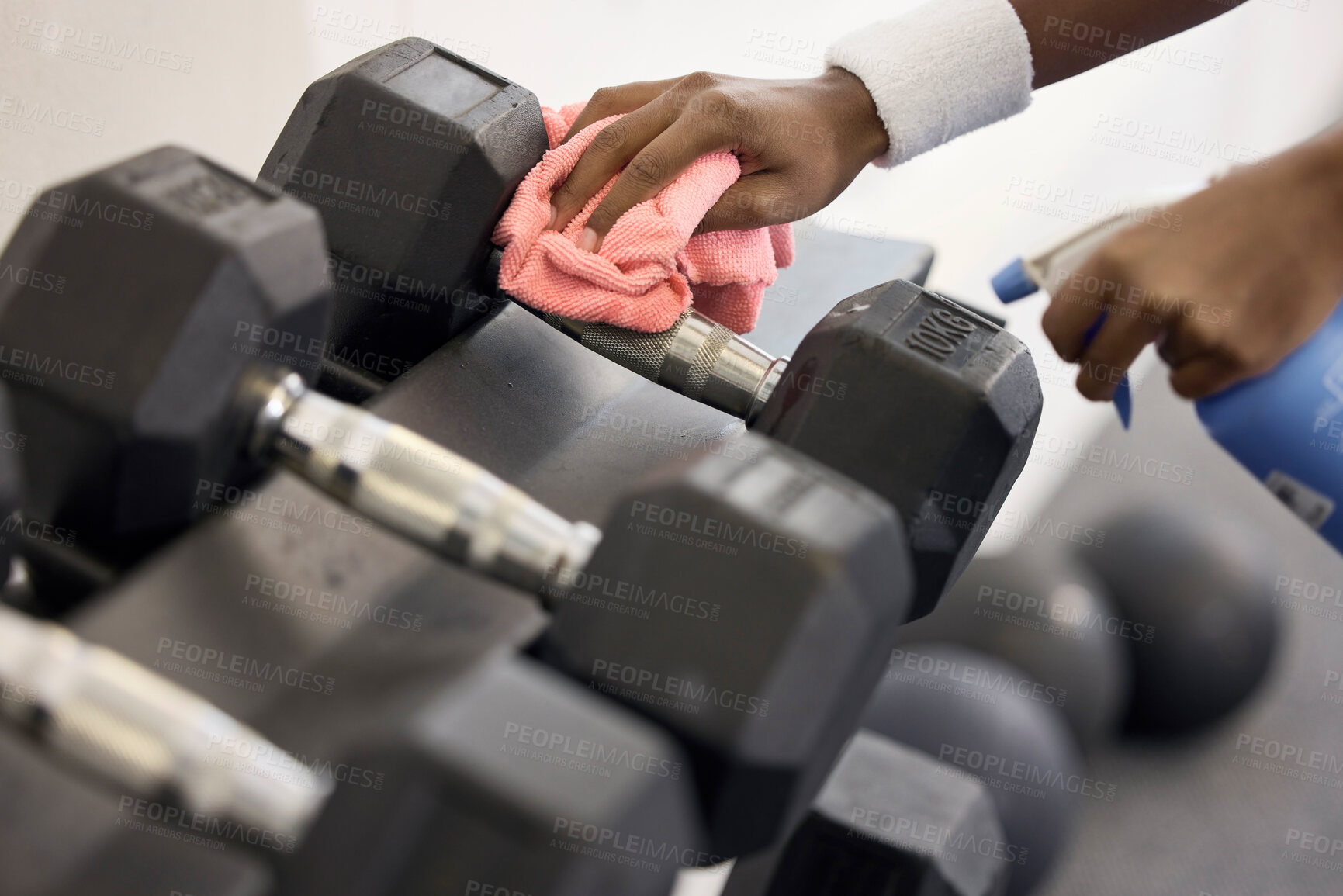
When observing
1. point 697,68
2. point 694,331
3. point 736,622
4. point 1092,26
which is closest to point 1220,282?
point 1092,26

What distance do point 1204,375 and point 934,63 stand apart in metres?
0.27

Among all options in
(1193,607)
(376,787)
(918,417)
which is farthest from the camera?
(1193,607)

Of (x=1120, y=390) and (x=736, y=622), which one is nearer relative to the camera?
(x=736, y=622)

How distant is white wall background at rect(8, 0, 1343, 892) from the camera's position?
2.42 feet

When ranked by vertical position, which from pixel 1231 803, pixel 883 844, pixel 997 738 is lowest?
pixel 1231 803

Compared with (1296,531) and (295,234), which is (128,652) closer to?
(295,234)

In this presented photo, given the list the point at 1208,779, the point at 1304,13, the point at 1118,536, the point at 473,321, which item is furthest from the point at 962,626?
the point at 1304,13

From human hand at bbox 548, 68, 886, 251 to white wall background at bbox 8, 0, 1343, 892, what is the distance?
0.15 meters

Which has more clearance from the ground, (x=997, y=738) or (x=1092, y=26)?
(x=1092, y=26)

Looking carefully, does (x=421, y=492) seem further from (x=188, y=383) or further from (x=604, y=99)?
(x=604, y=99)

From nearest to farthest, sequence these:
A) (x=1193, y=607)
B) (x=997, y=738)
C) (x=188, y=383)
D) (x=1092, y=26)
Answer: (x=188, y=383) → (x=1092, y=26) → (x=997, y=738) → (x=1193, y=607)

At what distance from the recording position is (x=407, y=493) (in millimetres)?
402

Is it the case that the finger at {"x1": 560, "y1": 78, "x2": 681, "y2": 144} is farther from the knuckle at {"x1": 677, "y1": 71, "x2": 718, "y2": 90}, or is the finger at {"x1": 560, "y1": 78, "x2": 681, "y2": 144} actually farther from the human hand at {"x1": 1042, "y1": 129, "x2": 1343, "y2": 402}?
the human hand at {"x1": 1042, "y1": 129, "x2": 1343, "y2": 402}

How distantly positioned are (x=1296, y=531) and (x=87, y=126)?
1860mm
